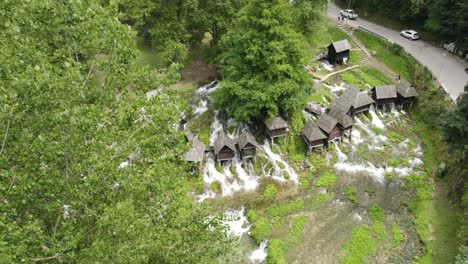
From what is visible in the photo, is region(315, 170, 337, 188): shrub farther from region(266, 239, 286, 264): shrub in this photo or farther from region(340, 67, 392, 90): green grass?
region(340, 67, 392, 90): green grass

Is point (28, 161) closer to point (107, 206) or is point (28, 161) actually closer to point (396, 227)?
point (107, 206)

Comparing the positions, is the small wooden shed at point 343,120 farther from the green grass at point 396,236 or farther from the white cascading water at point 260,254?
the white cascading water at point 260,254

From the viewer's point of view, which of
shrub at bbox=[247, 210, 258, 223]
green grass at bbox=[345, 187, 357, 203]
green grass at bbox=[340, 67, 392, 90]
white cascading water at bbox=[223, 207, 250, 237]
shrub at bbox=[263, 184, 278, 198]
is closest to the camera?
white cascading water at bbox=[223, 207, 250, 237]

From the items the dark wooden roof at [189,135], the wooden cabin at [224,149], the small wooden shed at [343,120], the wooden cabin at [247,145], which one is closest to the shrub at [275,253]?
the wooden cabin at [247,145]

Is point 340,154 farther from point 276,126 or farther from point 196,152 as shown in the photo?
point 196,152

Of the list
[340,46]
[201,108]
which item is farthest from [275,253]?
[340,46]

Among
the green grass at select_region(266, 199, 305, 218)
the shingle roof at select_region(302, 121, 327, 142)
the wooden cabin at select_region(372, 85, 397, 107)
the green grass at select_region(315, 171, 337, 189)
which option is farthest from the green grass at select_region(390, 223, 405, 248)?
the wooden cabin at select_region(372, 85, 397, 107)
